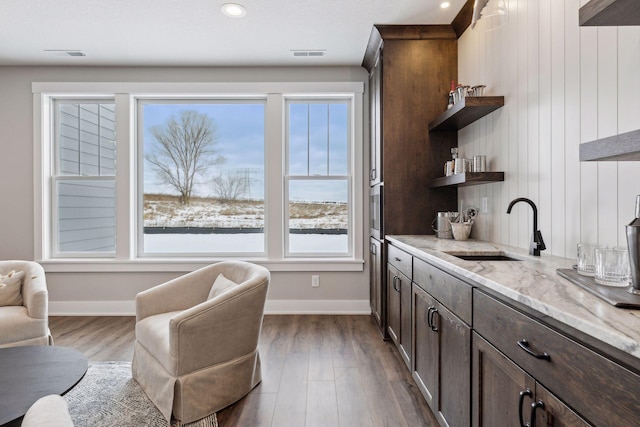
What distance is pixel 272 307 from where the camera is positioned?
386cm

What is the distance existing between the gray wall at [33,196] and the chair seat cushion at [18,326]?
4.43ft

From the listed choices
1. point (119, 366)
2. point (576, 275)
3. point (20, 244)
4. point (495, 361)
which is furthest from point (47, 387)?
point (20, 244)

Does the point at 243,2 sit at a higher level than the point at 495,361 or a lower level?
higher

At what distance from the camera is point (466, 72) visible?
2904 millimetres

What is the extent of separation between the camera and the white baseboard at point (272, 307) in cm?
386

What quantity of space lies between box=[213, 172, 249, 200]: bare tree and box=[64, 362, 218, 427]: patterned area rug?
205 centimetres

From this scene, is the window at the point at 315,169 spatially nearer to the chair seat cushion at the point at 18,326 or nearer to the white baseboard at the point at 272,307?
the white baseboard at the point at 272,307

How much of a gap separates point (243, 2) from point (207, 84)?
137cm

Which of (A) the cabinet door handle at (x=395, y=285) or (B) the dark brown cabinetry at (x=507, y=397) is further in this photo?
(A) the cabinet door handle at (x=395, y=285)

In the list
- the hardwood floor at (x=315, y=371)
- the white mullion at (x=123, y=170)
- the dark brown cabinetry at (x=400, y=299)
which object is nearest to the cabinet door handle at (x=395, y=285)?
the dark brown cabinetry at (x=400, y=299)

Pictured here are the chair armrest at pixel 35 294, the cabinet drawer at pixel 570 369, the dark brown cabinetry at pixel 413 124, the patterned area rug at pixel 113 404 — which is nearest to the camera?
the cabinet drawer at pixel 570 369

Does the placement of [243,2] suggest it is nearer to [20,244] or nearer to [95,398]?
[95,398]

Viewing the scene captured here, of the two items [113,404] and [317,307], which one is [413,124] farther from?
[113,404]

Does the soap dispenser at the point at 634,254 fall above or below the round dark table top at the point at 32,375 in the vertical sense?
above
